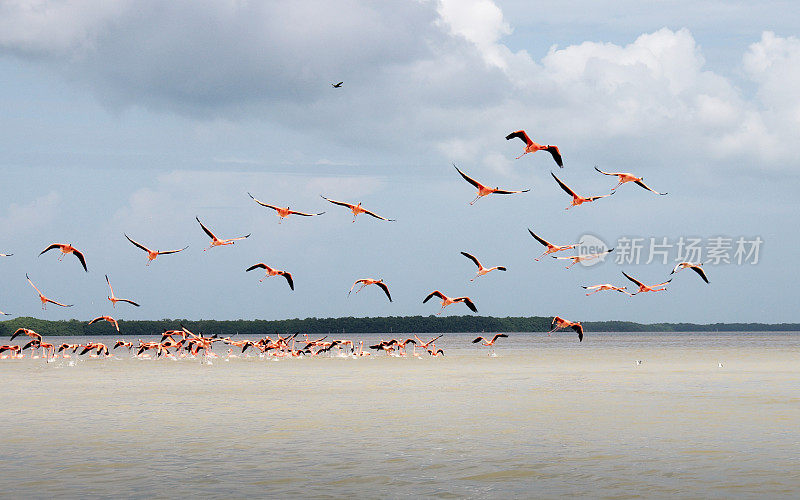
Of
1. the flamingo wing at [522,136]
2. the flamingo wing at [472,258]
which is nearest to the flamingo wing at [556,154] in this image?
the flamingo wing at [522,136]

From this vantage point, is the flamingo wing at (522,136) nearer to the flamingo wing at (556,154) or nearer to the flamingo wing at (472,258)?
the flamingo wing at (556,154)

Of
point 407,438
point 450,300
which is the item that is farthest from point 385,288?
point 407,438

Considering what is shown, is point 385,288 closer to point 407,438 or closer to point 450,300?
point 450,300

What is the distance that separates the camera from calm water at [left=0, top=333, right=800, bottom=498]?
18.2 m

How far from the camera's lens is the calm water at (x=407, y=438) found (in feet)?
59.8

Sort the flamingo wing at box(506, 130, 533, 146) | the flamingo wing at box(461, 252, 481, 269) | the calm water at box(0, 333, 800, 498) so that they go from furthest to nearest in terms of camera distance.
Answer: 1. the flamingo wing at box(461, 252, 481, 269)
2. the flamingo wing at box(506, 130, 533, 146)
3. the calm water at box(0, 333, 800, 498)

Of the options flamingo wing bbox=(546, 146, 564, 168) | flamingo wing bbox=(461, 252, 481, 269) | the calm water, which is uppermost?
flamingo wing bbox=(546, 146, 564, 168)

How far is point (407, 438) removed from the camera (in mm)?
24641

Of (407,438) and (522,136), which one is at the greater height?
(522,136)

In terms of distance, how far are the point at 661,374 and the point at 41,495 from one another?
1540 inches

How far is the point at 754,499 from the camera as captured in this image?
16.6 m

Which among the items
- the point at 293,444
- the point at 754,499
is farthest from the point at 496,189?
the point at 754,499

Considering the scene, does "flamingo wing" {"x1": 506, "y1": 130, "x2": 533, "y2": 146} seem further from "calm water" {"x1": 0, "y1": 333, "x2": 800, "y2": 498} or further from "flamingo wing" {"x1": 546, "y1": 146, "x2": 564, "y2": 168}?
"calm water" {"x1": 0, "y1": 333, "x2": 800, "y2": 498}

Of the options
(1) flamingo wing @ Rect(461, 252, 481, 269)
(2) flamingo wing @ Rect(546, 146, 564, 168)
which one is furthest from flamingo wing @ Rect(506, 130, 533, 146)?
(1) flamingo wing @ Rect(461, 252, 481, 269)
